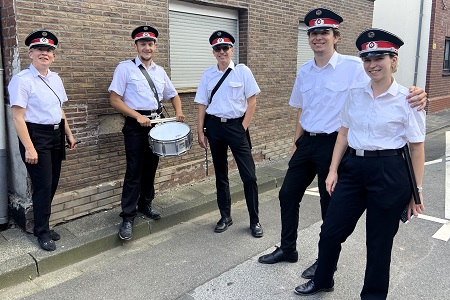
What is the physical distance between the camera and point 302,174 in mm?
3607

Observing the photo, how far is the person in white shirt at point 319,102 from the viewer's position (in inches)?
133

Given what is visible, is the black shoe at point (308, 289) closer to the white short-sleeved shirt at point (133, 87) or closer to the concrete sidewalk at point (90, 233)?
the concrete sidewalk at point (90, 233)

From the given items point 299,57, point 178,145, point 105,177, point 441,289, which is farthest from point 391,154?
point 299,57

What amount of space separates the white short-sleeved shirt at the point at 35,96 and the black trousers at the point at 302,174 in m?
2.35

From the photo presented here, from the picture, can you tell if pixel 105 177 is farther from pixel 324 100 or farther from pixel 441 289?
pixel 441 289

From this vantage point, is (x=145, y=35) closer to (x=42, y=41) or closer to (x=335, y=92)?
(x=42, y=41)

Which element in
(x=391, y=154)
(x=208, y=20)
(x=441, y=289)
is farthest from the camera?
(x=208, y=20)

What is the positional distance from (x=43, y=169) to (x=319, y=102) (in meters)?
2.68

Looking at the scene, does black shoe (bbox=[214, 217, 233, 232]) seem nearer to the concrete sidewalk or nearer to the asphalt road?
the asphalt road

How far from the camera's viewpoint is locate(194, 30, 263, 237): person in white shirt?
4473mm

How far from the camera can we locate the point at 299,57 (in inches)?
330

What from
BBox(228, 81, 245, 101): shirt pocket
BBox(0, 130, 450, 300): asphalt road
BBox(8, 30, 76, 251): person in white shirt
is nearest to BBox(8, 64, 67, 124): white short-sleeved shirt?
BBox(8, 30, 76, 251): person in white shirt

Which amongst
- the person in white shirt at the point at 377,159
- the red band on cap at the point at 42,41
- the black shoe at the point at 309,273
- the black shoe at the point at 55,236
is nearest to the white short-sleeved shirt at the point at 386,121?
the person in white shirt at the point at 377,159

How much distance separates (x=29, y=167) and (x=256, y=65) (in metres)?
4.29
